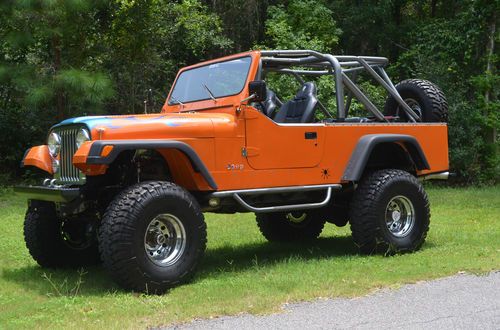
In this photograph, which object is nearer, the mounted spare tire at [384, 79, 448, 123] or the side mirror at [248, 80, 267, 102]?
the side mirror at [248, 80, 267, 102]

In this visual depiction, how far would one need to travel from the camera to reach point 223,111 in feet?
21.3

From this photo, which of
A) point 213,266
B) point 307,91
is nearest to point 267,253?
point 213,266

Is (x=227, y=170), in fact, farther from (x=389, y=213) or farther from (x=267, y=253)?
(x=389, y=213)

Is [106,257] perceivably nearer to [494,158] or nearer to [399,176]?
[399,176]

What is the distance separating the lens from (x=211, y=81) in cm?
712

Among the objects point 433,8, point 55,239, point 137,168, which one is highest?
point 433,8

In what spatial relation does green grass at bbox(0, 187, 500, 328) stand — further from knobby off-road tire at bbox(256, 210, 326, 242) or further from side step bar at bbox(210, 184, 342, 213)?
side step bar at bbox(210, 184, 342, 213)

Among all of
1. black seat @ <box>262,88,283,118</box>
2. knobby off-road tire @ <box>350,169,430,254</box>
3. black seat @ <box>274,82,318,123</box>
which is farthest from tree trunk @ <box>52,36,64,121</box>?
knobby off-road tire @ <box>350,169,430,254</box>

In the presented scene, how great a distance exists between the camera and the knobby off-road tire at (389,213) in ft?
22.4

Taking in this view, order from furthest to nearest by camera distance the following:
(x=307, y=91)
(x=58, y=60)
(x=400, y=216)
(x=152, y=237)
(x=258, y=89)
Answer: (x=58, y=60), (x=400, y=216), (x=307, y=91), (x=258, y=89), (x=152, y=237)

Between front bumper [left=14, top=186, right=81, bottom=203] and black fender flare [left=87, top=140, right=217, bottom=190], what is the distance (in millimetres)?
345

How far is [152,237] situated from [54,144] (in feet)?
4.61

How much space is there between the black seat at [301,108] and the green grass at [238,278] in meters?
1.52

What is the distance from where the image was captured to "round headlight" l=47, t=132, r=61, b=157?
604cm
